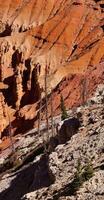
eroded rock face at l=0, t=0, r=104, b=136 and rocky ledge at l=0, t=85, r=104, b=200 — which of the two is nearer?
rocky ledge at l=0, t=85, r=104, b=200

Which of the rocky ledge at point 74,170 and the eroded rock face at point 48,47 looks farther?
the eroded rock face at point 48,47

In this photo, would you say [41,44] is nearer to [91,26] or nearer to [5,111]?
[91,26]

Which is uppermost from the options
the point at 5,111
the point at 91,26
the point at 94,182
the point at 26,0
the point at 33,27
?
the point at 26,0

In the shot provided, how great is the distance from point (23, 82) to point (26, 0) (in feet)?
93.4

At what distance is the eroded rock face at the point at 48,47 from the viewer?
97.2 metres

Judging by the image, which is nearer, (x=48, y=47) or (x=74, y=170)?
(x=74, y=170)

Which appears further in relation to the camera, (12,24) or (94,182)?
(12,24)

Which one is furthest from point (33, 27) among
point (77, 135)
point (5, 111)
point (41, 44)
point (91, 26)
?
point (77, 135)

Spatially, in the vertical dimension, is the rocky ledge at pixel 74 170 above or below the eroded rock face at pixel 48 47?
below

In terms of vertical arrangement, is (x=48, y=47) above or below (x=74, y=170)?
above

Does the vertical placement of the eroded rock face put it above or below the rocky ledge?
above

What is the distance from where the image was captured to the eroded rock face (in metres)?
97.2

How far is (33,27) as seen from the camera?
378ft

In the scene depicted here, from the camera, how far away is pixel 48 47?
10756 cm
